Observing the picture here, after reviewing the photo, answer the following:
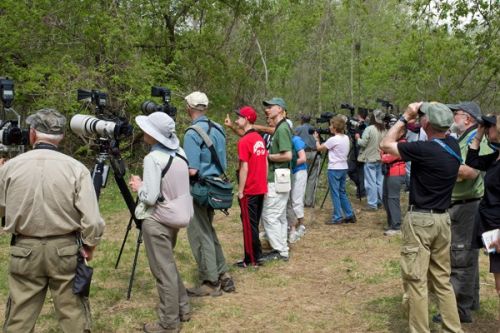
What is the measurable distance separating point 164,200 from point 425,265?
1.99 metres

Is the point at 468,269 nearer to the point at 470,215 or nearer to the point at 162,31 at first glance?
the point at 470,215

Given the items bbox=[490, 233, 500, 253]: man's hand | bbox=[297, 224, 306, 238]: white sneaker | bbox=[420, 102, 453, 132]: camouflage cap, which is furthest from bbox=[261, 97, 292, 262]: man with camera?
bbox=[490, 233, 500, 253]: man's hand

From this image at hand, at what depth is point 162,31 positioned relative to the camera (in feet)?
45.8

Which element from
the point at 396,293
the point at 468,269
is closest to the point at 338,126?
the point at 396,293

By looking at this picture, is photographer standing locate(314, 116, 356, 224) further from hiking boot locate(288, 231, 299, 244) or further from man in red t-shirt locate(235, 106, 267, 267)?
man in red t-shirt locate(235, 106, 267, 267)

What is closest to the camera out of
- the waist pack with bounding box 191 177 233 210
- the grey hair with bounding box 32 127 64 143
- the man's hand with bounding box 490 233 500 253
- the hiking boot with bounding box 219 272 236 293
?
the grey hair with bounding box 32 127 64 143

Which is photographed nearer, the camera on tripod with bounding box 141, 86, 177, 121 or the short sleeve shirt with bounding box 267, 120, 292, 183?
the camera on tripod with bounding box 141, 86, 177, 121

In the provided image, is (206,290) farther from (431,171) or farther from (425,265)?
(431,171)

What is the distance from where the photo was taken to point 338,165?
8.08 m

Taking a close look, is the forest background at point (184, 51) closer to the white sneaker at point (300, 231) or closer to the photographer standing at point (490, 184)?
the white sneaker at point (300, 231)

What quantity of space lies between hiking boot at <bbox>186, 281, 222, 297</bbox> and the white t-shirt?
366 centimetres

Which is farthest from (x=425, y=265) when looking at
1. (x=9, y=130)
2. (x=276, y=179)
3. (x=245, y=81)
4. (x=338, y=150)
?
(x=245, y=81)

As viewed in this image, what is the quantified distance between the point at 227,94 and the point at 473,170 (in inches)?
484

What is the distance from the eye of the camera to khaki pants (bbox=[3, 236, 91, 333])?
307 cm
